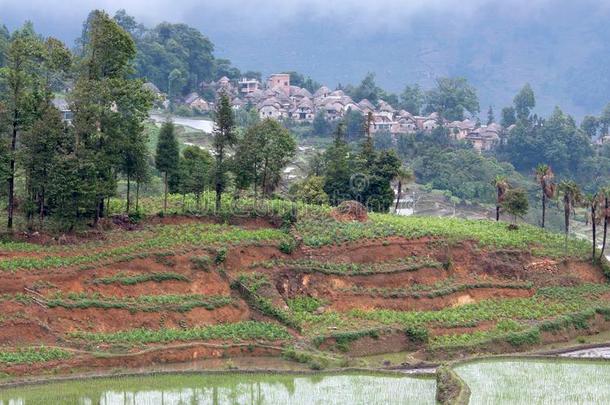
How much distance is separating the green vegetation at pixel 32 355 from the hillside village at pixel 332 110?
68.3 metres

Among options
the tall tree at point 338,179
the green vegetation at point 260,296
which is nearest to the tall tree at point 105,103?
the green vegetation at point 260,296

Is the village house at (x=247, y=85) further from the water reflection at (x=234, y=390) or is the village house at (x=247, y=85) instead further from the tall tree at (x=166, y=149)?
the water reflection at (x=234, y=390)

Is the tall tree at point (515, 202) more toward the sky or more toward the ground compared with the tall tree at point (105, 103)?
more toward the ground

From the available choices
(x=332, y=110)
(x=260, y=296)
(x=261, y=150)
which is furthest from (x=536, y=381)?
(x=332, y=110)

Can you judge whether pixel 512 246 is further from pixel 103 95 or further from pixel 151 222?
pixel 103 95

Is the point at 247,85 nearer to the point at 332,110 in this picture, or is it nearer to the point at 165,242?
the point at 332,110

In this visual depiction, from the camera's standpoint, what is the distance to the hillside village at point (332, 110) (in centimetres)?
10856

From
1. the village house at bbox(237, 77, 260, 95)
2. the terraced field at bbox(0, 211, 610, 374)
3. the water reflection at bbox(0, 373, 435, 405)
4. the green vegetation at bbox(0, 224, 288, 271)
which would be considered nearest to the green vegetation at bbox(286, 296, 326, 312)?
the terraced field at bbox(0, 211, 610, 374)

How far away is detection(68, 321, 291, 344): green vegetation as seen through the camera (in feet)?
126

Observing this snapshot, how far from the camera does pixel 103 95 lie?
44188 millimetres

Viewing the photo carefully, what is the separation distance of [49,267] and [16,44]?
8.63 metres

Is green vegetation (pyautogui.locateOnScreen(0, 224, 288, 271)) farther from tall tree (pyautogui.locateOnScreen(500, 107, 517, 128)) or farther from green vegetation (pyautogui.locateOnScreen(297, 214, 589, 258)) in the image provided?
tall tree (pyautogui.locateOnScreen(500, 107, 517, 128))

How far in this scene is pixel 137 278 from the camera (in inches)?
1624

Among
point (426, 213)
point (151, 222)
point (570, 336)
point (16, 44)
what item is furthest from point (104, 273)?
point (426, 213)
